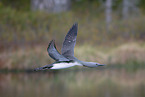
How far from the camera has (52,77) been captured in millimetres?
12141

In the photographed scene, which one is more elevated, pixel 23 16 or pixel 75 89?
pixel 23 16

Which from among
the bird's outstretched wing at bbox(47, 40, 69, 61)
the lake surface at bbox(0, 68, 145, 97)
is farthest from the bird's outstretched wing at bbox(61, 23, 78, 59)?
the lake surface at bbox(0, 68, 145, 97)

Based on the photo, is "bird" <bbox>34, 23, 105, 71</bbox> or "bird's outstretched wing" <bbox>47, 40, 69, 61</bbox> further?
"bird's outstretched wing" <bbox>47, 40, 69, 61</bbox>

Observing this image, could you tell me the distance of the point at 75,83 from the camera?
438 inches

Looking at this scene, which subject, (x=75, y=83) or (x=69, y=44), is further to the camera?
(x=75, y=83)

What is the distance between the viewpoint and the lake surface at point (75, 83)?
9578 mm

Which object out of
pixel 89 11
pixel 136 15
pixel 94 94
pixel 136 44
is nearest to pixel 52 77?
pixel 94 94

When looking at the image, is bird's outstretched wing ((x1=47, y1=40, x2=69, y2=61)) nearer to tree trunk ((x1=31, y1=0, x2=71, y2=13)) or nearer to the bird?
the bird

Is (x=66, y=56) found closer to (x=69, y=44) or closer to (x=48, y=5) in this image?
(x=69, y=44)

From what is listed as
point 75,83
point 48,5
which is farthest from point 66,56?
point 48,5

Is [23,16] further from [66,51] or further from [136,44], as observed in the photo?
[66,51]

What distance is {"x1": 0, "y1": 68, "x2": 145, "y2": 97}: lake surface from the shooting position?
9.58 meters

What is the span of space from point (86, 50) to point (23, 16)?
3234 millimetres

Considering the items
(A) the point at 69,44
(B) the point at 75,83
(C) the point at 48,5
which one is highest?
(C) the point at 48,5
